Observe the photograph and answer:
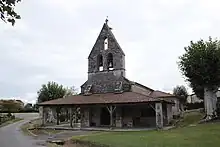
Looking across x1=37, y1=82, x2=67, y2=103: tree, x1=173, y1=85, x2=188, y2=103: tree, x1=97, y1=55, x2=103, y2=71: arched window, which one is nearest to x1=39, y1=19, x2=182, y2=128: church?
x1=97, y1=55, x2=103, y2=71: arched window

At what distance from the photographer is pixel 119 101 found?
28484mm

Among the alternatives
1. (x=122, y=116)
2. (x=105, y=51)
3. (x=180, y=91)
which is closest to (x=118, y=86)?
(x=122, y=116)

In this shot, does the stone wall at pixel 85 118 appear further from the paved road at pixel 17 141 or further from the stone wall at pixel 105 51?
the paved road at pixel 17 141

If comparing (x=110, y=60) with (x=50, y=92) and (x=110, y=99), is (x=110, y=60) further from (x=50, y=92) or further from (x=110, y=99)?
(x=50, y=92)

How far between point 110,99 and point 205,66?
1003 cm

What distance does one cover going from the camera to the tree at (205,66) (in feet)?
88.4

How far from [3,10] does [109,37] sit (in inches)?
1088

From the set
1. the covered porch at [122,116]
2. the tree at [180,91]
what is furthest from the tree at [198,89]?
the tree at [180,91]

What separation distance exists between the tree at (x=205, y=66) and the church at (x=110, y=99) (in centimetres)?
391

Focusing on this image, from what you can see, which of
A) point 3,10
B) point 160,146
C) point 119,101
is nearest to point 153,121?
point 119,101

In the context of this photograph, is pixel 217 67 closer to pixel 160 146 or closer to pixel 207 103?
pixel 207 103

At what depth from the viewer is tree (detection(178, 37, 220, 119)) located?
26953mm

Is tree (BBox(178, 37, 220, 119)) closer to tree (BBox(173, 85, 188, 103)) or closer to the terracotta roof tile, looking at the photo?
the terracotta roof tile

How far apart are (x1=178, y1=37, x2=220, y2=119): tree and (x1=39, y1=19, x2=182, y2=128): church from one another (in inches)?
154
